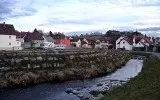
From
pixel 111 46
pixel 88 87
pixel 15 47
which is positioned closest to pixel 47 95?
pixel 88 87

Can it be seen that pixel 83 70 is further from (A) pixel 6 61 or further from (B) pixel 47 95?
(B) pixel 47 95

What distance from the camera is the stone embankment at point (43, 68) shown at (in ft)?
158

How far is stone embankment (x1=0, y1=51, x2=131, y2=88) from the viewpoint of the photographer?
48031mm

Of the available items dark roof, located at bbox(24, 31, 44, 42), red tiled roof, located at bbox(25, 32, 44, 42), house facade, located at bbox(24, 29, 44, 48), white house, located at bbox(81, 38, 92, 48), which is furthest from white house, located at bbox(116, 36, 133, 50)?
dark roof, located at bbox(24, 31, 44, 42)

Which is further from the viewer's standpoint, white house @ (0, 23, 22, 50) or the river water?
white house @ (0, 23, 22, 50)

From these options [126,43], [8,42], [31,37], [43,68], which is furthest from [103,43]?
[43,68]

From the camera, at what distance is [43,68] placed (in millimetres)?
55188

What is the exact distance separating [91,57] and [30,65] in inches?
853

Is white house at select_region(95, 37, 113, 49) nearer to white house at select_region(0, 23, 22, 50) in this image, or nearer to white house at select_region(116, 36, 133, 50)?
white house at select_region(116, 36, 133, 50)

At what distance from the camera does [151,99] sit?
24.3 meters

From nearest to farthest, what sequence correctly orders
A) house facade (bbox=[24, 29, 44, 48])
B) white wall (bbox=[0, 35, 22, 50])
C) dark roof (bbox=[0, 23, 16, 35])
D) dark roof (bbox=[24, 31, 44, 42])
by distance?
white wall (bbox=[0, 35, 22, 50]) → dark roof (bbox=[0, 23, 16, 35]) → dark roof (bbox=[24, 31, 44, 42]) → house facade (bbox=[24, 29, 44, 48])

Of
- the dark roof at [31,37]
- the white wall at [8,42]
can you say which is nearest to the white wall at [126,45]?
the dark roof at [31,37]

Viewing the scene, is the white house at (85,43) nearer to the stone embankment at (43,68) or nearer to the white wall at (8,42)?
the white wall at (8,42)

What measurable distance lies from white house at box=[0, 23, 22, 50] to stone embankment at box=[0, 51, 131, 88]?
3412cm
